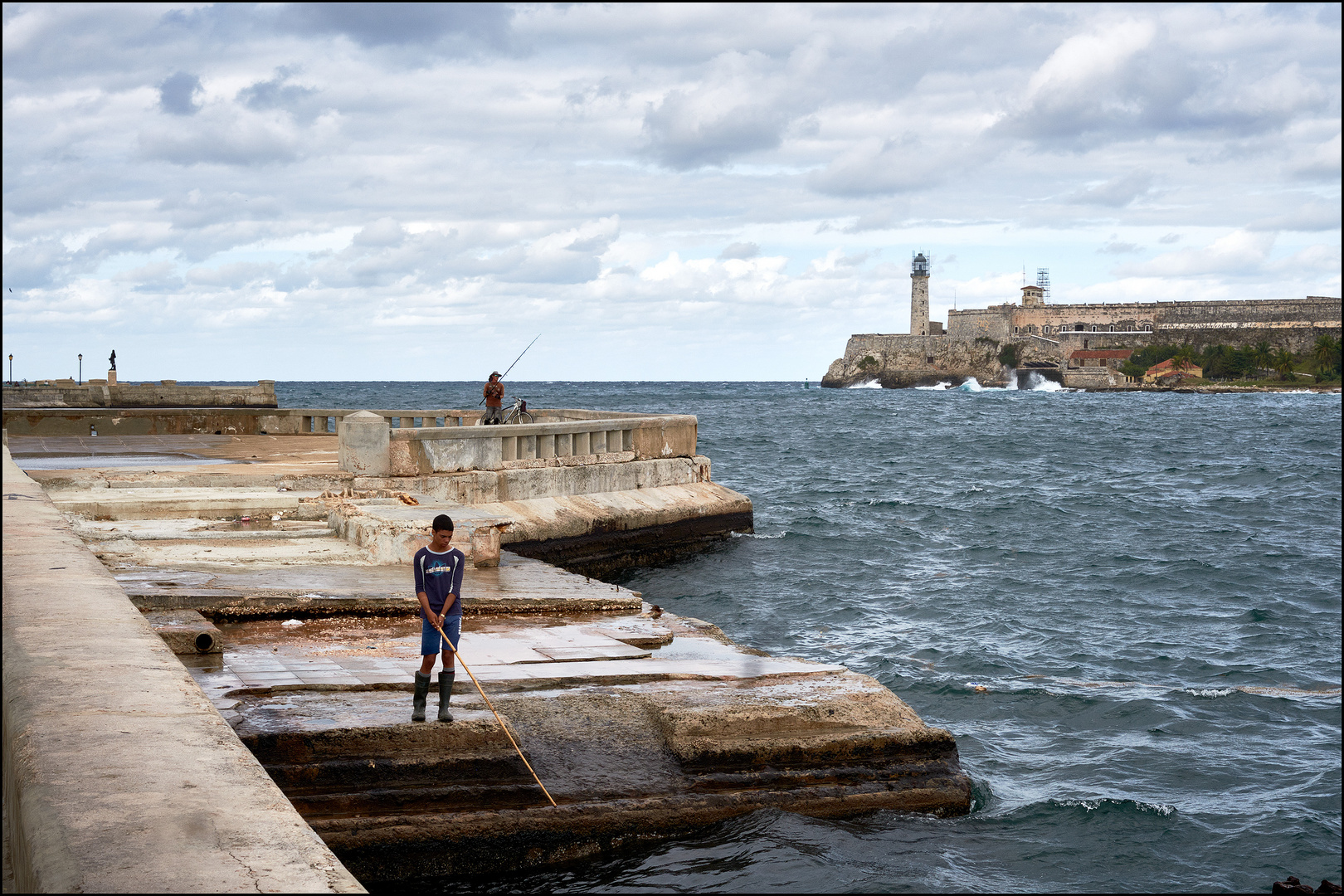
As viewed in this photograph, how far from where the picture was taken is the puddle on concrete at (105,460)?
18.7 metres

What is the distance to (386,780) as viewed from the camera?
20.3 feet

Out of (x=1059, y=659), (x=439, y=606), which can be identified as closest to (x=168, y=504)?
(x=439, y=606)

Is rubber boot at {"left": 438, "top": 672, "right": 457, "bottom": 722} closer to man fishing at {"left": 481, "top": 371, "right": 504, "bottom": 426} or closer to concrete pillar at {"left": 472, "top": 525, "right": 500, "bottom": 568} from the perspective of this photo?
concrete pillar at {"left": 472, "top": 525, "right": 500, "bottom": 568}

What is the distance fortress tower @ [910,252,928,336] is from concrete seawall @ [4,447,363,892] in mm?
155294

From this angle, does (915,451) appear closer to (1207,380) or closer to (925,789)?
(925,789)

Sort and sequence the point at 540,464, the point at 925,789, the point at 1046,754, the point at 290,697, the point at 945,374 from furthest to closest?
1. the point at 945,374
2. the point at 540,464
3. the point at 1046,754
4. the point at 925,789
5. the point at 290,697

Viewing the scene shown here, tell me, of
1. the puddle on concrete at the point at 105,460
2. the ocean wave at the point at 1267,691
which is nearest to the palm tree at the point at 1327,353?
the ocean wave at the point at 1267,691

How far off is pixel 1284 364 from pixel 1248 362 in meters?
3.82

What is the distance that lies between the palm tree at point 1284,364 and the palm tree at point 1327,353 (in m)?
3.04

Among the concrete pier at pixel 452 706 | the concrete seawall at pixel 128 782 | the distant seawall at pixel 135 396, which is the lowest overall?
the concrete pier at pixel 452 706

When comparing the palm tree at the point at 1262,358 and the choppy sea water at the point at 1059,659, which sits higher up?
the palm tree at the point at 1262,358

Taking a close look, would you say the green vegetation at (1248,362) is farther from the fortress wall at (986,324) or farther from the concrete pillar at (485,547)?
the concrete pillar at (485,547)

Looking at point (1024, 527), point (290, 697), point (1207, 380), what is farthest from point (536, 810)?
point (1207, 380)

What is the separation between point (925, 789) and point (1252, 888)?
2557 millimetres
